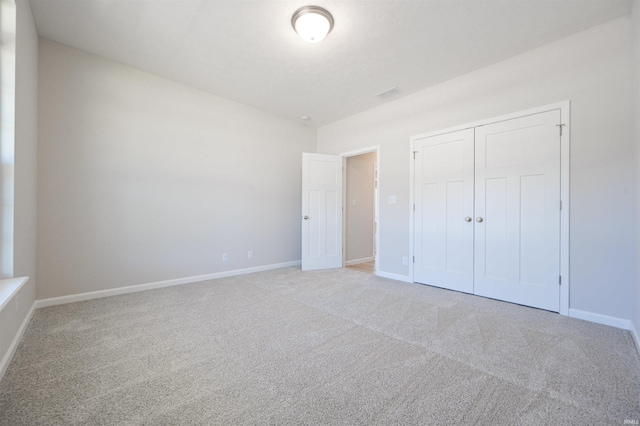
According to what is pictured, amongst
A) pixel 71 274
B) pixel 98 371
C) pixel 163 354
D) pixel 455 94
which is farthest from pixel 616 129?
pixel 71 274

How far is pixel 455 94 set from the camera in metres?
3.41

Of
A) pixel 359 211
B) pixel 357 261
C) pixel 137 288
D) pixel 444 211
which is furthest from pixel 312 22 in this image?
pixel 357 261

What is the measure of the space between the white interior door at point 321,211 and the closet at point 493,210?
153 cm

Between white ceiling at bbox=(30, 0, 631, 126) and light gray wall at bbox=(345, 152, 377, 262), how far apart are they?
2.04m

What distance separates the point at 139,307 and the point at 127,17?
9.36ft

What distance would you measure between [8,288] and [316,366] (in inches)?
81.9

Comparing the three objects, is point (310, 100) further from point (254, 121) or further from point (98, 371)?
point (98, 371)

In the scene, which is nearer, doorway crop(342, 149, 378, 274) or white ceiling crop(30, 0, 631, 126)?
white ceiling crop(30, 0, 631, 126)

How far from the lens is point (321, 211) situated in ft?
15.7

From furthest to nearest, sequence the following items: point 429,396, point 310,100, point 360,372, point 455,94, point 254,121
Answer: point 254,121 < point 310,100 < point 455,94 < point 360,372 < point 429,396

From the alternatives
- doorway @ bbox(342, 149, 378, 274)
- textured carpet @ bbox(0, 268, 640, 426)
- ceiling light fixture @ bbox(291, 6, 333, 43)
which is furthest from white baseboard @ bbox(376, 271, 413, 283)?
ceiling light fixture @ bbox(291, 6, 333, 43)

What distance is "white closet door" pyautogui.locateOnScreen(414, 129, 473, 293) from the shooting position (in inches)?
131

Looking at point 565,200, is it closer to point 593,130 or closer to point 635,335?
point 593,130

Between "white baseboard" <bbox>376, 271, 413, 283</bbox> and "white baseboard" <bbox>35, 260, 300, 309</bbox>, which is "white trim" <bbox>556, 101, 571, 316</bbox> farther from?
"white baseboard" <bbox>35, 260, 300, 309</bbox>
